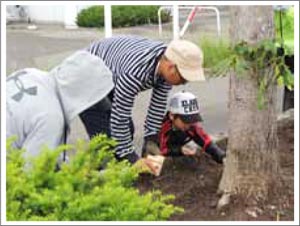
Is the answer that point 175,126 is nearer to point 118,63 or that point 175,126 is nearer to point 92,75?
point 118,63

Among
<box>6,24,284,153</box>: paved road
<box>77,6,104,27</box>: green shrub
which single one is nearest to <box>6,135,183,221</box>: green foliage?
<box>6,24,284,153</box>: paved road

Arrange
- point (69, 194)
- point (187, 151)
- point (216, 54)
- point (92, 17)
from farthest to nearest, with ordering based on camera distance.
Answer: point (92, 17) → point (216, 54) → point (187, 151) → point (69, 194)

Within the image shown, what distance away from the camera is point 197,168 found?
3732 millimetres

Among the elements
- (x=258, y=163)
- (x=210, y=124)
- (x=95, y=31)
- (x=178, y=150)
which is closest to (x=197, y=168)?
(x=178, y=150)

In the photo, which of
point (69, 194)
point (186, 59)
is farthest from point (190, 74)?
point (69, 194)

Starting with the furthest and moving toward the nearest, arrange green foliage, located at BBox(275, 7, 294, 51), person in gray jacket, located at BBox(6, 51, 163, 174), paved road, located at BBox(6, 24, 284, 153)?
paved road, located at BBox(6, 24, 284, 153), green foliage, located at BBox(275, 7, 294, 51), person in gray jacket, located at BBox(6, 51, 163, 174)

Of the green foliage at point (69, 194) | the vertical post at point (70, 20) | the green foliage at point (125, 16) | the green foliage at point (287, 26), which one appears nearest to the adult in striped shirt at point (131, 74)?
the green foliage at point (287, 26)

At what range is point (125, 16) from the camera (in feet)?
34.9

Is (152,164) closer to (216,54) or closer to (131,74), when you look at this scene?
(131,74)

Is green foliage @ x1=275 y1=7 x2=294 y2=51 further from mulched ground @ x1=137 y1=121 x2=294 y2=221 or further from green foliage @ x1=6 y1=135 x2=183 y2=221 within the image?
green foliage @ x1=6 y1=135 x2=183 y2=221

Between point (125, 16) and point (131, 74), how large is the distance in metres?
7.45

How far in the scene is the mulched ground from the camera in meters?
3.13

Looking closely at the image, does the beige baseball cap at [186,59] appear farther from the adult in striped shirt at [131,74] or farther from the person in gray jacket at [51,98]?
the person in gray jacket at [51,98]

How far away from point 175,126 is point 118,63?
496 mm
